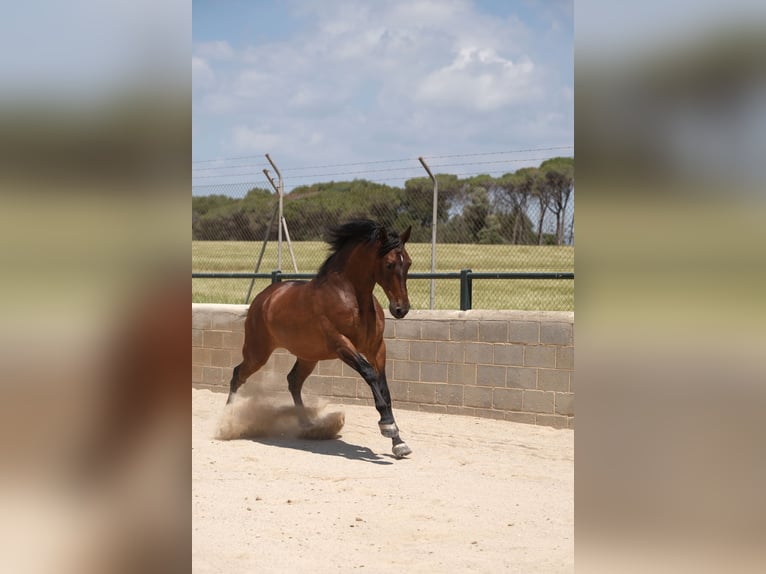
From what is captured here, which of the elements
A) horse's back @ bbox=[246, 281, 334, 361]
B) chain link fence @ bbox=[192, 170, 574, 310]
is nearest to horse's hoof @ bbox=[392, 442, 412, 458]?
horse's back @ bbox=[246, 281, 334, 361]

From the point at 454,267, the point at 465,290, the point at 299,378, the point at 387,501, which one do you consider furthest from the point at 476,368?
the point at 454,267

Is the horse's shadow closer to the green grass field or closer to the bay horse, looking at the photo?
the bay horse

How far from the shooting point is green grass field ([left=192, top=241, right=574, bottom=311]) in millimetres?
10852

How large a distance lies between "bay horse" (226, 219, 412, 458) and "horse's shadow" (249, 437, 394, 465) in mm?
223

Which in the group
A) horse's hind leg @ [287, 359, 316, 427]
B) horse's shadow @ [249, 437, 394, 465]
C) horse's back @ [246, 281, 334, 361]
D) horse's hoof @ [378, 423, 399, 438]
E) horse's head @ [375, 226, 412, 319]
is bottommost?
horse's shadow @ [249, 437, 394, 465]

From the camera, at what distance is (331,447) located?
732 cm

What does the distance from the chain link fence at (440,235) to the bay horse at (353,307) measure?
2.48 metres

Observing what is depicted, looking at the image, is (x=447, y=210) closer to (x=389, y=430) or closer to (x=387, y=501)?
(x=389, y=430)

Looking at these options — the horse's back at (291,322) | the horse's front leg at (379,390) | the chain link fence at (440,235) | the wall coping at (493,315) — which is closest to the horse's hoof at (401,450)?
the horse's front leg at (379,390)
